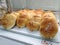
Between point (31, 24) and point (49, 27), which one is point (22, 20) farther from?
point (49, 27)

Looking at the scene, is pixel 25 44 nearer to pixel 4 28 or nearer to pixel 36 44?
pixel 36 44

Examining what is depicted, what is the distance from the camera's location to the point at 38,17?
611 millimetres

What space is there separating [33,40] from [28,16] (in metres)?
0.14

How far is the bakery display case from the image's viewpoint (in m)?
0.54

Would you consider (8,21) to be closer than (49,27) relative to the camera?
No

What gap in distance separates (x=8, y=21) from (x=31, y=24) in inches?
5.4

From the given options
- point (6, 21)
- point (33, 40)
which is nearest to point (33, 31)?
point (33, 40)

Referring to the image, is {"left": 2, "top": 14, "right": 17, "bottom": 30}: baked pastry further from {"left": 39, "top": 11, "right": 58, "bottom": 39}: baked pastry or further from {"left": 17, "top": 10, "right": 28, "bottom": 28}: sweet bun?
{"left": 39, "top": 11, "right": 58, "bottom": 39}: baked pastry

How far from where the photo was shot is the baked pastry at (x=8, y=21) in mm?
647

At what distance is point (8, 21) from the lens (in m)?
0.65

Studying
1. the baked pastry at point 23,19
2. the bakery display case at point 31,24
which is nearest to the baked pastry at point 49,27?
the bakery display case at point 31,24

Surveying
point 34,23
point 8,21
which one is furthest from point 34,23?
point 8,21

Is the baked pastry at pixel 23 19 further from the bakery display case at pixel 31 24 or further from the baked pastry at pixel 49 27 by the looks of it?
the baked pastry at pixel 49 27

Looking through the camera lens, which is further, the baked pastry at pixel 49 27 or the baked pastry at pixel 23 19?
the baked pastry at pixel 23 19
